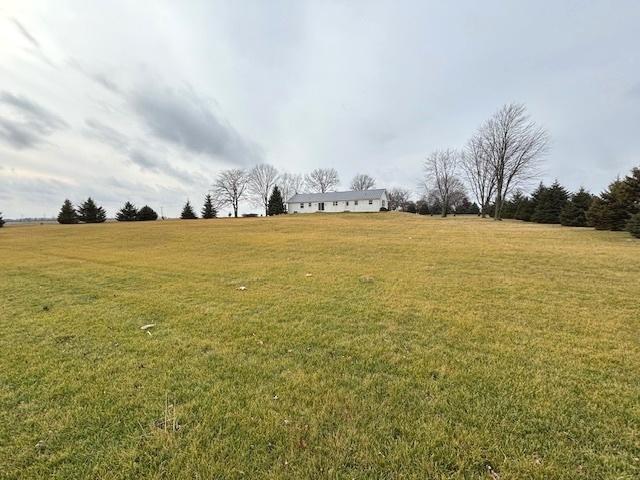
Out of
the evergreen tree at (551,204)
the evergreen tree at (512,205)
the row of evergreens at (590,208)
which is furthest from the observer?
the evergreen tree at (512,205)

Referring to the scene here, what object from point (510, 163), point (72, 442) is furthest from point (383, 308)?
point (510, 163)

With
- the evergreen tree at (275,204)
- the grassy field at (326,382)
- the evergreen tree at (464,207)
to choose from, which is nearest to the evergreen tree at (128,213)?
the evergreen tree at (275,204)

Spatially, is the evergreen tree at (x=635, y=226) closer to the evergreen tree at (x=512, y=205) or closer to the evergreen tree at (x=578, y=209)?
the evergreen tree at (x=578, y=209)

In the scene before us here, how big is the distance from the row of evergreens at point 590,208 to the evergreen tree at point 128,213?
6120cm

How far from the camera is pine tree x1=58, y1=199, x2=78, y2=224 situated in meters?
46.9

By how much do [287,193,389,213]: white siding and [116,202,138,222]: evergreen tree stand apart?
3121cm

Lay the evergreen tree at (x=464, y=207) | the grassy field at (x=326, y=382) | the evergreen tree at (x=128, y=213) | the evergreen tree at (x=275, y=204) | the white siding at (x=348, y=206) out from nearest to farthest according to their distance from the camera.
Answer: the grassy field at (x=326, y=382), the evergreen tree at (x=128, y=213), the white siding at (x=348, y=206), the evergreen tree at (x=275, y=204), the evergreen tree at (x=464, y=207)

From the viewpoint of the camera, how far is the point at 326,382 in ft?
10.8

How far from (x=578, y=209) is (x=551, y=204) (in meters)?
7.48

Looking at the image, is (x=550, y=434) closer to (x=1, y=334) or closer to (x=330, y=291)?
(x=330, y=291)

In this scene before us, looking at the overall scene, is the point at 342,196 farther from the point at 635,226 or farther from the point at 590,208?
the point at 635,226

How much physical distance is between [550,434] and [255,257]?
11.2m

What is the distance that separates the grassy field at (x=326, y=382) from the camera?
7.55ft

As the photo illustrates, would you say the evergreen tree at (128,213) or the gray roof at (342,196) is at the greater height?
the gray roof at (342,196)
